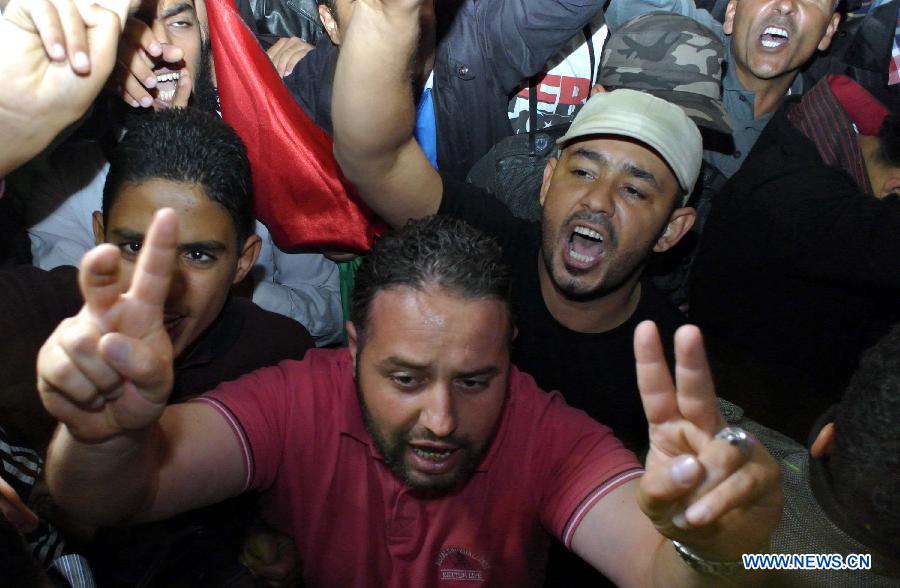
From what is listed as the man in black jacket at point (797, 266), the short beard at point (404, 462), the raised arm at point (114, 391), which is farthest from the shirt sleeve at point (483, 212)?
the raised arm at point (114, 391)

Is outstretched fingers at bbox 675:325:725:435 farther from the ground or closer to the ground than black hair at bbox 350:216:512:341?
farther from the ground

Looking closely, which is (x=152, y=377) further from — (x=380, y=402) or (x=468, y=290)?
(x=468, y=290)

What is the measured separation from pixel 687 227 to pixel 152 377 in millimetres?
1632

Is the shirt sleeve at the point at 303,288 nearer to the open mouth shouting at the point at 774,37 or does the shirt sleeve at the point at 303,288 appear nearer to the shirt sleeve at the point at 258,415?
the shirt sleeve at the point at 258,415

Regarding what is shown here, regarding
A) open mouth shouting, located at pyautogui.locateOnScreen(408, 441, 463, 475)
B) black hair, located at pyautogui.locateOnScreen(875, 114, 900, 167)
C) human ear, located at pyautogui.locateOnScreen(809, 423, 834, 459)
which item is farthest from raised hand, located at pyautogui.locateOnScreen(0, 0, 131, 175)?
black hair, located at pyautogui.locateOnScreen(875, 114, 900, 167)

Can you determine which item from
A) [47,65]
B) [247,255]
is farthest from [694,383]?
[47,65]

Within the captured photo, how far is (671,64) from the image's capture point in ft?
8.13

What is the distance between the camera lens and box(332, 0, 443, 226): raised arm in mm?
1808

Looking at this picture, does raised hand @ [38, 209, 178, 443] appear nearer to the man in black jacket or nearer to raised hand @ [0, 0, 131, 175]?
raised hand @ [0, 0, 131, 175]

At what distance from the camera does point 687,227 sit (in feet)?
7.64

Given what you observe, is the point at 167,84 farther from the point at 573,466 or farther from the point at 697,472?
the point at 697,472

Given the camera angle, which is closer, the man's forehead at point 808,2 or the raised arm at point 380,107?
the raised arm at point 380,107

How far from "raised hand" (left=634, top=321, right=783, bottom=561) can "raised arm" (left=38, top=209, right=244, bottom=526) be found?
66 centimetres

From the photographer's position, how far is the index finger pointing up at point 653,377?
1.12m
